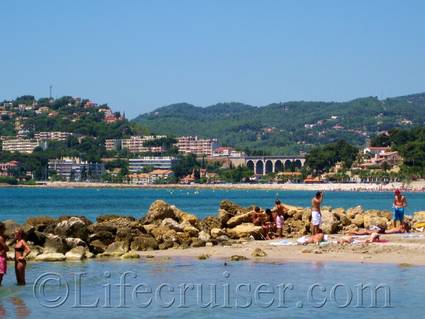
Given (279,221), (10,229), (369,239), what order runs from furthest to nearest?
(279,221) → (10,229) → (369,239)

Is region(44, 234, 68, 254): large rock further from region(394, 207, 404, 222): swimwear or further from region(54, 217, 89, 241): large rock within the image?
region(394, 207, 404, 222): swimwear

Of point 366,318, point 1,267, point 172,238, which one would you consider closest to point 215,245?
point 172,238

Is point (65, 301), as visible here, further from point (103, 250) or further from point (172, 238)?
point (172, 238)

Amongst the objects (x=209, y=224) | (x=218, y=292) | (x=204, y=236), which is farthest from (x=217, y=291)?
(x=209, y=224)

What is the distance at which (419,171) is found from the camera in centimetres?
17850

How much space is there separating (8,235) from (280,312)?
11.4 meters

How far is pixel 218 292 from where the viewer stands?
1952 centimetres

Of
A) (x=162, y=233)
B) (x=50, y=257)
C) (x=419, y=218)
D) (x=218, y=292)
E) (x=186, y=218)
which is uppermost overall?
(x=186, y=218)

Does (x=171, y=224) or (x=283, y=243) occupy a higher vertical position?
(x=171, y=224)

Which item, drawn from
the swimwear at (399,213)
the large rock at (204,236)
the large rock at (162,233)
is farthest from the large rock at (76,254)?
the swimwear at (399,213)

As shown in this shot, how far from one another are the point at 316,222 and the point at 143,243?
4868 mm

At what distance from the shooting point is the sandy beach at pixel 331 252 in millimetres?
23375

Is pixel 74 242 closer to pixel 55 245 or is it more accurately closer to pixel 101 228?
pixel 55 245

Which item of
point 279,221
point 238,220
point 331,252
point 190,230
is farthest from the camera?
point 238,220
